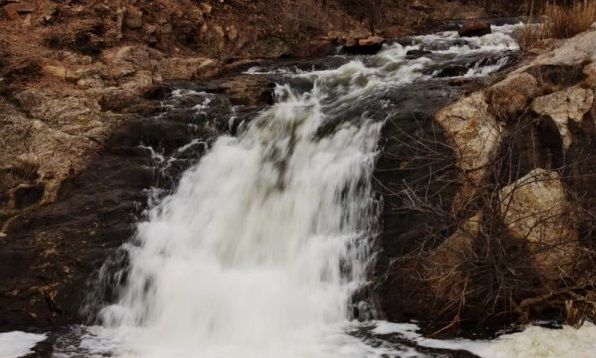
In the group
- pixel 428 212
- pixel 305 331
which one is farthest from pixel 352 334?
pixel 428 212

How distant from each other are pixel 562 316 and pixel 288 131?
4.01m

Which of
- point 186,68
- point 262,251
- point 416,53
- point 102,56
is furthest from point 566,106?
point 102,56

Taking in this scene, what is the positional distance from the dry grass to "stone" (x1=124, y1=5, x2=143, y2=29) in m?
7.37

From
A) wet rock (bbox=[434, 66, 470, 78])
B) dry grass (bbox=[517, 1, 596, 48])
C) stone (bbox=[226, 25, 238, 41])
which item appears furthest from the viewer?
stone (bbox=[226, 25, 238, 41])

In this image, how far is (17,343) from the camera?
16.4ft

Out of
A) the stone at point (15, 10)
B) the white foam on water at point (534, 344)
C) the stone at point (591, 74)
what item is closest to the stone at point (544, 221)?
the white foam on water at point (534, 344)

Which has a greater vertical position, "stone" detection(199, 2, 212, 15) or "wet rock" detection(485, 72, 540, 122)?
"stone" detection(199, 2, 212, 15)

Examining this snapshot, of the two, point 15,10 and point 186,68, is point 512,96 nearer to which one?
point 186,68

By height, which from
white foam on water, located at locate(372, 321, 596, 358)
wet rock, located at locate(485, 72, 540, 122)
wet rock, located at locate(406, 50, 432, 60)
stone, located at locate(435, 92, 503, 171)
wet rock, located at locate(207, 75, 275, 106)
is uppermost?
wet rock, located at locate(406, 50, 432, 60)

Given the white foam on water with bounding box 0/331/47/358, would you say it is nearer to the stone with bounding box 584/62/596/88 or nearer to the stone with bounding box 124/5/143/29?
the stone with bounding box 584/62/596/88

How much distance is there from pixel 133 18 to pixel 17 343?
8.03 m

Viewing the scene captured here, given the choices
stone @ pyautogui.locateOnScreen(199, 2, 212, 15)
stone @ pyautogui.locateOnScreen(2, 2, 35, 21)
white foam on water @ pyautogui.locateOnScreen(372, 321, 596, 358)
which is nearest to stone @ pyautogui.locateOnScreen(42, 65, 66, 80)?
stone @ pyautogui.locateOnScreen(2, 2, 35, 21)

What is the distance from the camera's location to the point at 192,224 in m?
6.26

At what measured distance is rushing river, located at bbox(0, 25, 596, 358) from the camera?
4.83 meters
